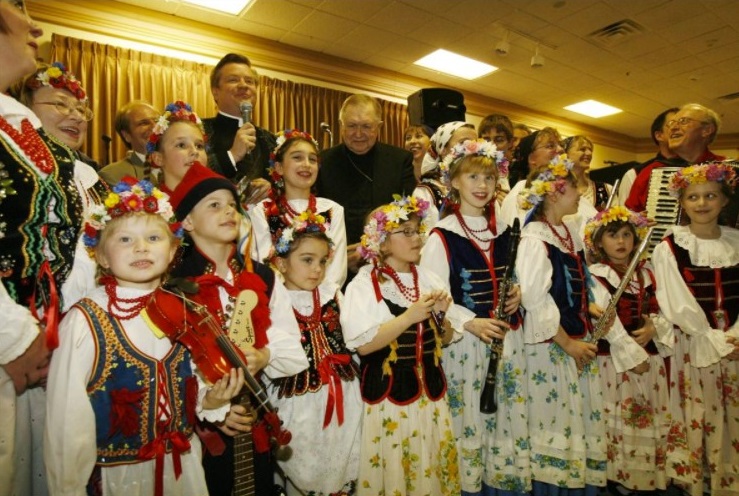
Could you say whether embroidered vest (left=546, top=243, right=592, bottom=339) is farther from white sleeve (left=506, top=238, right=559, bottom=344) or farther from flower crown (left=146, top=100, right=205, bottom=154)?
flower crown (left=146, top=100, right=205, bottom=154)

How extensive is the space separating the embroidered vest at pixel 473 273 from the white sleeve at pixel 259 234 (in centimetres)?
100

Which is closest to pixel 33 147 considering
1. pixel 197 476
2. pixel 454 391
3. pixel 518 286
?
pixel 197 476

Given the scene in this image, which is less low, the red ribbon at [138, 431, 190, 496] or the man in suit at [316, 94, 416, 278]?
the man in suit at [316, 94, 416, 278]

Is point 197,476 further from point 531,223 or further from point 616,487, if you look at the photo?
point 616,487

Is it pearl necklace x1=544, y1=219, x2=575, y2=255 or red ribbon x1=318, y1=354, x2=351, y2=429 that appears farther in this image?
pearl necklace x1=544, y1=219, x2=575, y2=255

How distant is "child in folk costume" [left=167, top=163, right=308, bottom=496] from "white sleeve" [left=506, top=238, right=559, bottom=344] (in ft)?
4.44

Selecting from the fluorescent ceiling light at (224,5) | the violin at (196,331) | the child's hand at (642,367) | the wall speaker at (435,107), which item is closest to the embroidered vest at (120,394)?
the violin at (196,331)

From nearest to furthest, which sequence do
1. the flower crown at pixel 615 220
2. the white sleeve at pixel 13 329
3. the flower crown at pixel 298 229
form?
the white sleeve at pixel 13 329 < the flower crown at pixel 298 229 < the flower crown at pixel 615 220

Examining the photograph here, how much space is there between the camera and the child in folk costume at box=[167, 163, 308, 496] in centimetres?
177

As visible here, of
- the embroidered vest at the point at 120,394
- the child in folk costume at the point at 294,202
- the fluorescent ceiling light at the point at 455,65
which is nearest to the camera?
the embroidered vest at the point at 120,394

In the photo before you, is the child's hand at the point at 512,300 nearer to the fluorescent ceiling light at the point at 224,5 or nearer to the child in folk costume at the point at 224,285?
the child in folk costume at the point at 224,285

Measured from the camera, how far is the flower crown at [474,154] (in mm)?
2629

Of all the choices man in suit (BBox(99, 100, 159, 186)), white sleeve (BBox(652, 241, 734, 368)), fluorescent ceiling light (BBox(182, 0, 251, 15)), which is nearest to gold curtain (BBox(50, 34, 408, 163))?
fluorescent ceiling light (BBox(182, 0, 251, 15))

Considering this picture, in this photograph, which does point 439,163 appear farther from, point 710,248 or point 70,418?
point 70,418
